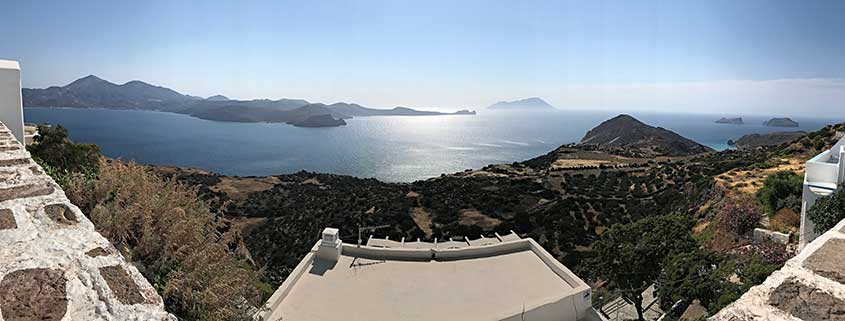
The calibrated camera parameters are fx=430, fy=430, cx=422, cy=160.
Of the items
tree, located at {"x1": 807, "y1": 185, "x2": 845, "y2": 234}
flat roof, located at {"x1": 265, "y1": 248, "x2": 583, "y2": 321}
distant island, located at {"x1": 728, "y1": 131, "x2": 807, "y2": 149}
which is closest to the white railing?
tree, located at {"x1": 807, "y1": 185, "x2": 845, "y2": 234}

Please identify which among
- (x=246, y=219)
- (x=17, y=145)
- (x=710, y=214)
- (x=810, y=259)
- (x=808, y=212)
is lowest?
(x=246, y=219)

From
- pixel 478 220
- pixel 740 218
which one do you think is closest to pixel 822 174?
pixel 740 218

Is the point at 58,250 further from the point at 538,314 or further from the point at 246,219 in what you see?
the point at 246,219

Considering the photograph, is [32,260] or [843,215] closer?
[32,260]

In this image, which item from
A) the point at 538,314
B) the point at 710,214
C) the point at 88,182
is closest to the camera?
the point at 88,182

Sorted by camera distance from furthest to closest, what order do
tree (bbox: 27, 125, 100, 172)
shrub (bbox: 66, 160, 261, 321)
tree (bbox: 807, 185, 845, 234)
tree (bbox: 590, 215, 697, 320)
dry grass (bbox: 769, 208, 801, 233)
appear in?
1. tree (bbox: 590, 215, 697, 320)
2. dry grass (bbox: 769, 208, 801, 233)
3. tree (bbox: 807, 185, 845, 234)
4. tree (bbox: 27, 125, 100, 172)
5. shrub (bbox: 66, 160, 261, 321)

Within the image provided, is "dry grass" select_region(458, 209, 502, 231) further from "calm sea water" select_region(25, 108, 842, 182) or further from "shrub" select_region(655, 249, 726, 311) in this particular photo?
"calm sea water" select_region(25, 108, 842, 182)

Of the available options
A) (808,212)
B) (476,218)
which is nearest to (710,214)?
(808,212)
